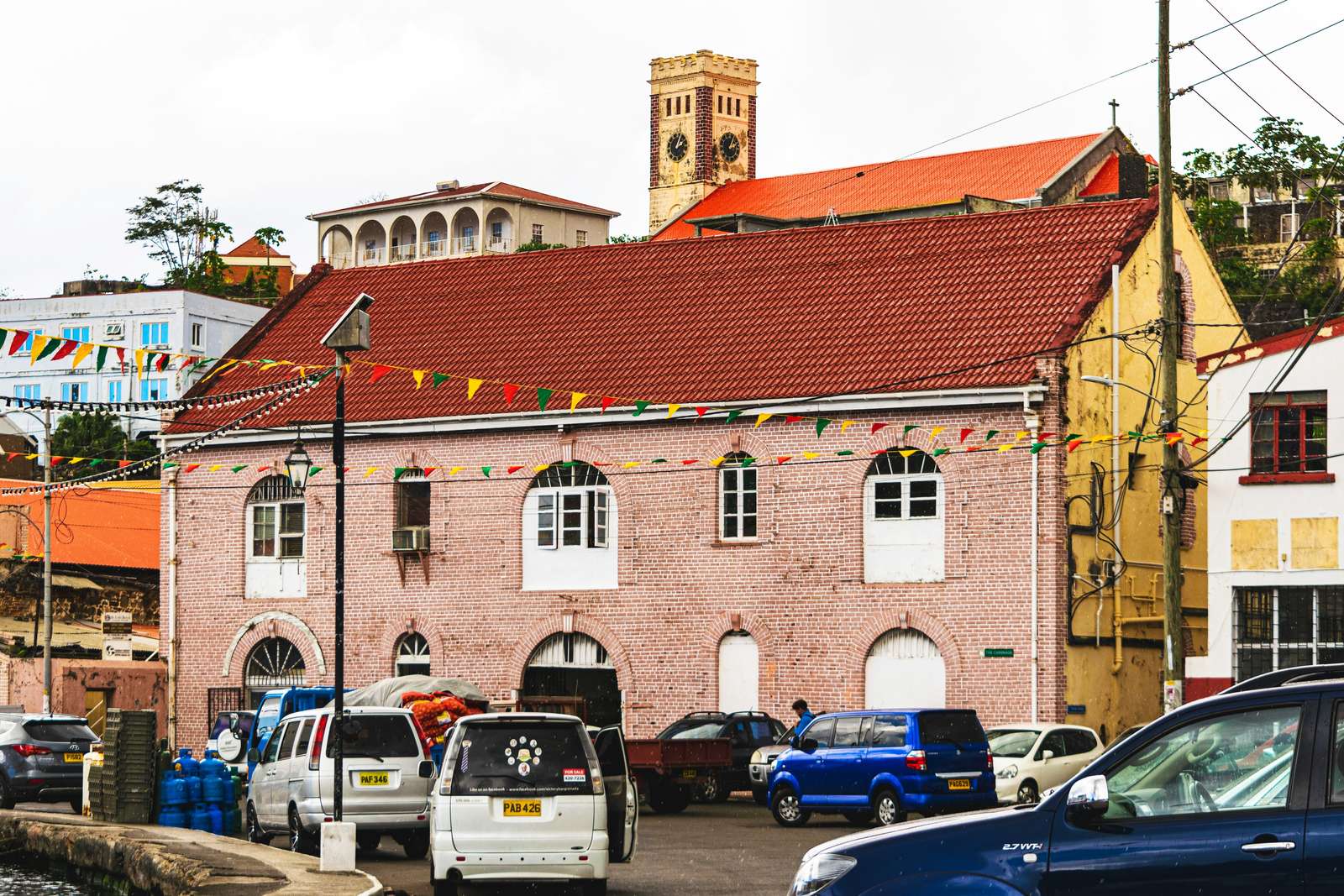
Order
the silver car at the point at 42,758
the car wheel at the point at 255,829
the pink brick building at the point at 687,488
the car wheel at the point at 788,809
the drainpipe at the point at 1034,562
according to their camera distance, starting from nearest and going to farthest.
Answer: the car wheel at the point at 255,829, the car wheel at the point at 788,809, the silver car at the point at 42,758, the drainpipe at the point at 1034,562, the pink brick building at the point at 687,488

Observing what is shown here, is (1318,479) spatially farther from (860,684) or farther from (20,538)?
(20,538)

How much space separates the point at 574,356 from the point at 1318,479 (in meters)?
15.4

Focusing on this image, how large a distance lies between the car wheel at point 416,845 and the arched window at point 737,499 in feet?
50.3

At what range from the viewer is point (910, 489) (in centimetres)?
3694

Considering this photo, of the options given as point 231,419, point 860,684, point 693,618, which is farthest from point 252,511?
point 860,684

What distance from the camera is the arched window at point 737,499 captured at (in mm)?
38531

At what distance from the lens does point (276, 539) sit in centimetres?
4384

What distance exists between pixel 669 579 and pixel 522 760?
21023mm

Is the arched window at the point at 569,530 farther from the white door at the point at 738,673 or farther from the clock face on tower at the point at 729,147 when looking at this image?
the clock face on tower at the point at 729,147

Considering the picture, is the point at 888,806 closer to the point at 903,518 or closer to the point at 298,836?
the point at 298,836

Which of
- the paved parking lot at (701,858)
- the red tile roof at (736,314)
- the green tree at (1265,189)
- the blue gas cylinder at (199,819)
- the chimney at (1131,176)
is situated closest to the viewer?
the paved parking lot at (701,858)

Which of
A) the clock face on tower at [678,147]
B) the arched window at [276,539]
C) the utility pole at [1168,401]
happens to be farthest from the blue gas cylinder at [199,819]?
the clock face on tower at [678,147]

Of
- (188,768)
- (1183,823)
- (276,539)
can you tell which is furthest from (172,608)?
(1183,823)

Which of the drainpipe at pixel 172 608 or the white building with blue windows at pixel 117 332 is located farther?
the white building with blue windows at pixel 117 332
